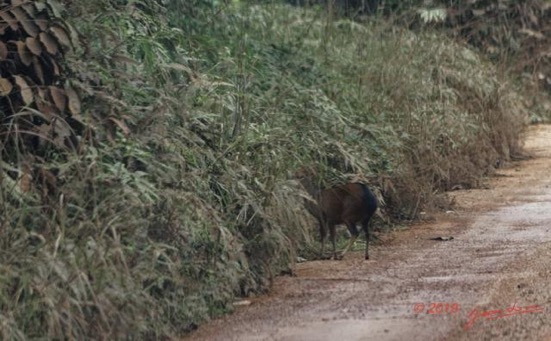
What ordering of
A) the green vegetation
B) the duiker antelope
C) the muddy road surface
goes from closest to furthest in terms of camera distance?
the green vegetation → the muddy road surface → the duiker antelope

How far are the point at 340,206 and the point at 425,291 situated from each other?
6.11 feet

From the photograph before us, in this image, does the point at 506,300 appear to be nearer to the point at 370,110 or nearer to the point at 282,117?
the point at 282,117

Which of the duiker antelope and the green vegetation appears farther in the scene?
the duiker antelope

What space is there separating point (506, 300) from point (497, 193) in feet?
20.2

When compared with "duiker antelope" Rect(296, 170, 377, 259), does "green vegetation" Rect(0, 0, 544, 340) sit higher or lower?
higher

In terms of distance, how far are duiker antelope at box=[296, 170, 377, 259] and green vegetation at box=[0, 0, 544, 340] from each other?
0.19 metres

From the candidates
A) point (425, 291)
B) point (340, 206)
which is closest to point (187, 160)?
point (340, 206)

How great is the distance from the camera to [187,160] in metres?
8.41

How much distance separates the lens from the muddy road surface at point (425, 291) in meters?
6.73

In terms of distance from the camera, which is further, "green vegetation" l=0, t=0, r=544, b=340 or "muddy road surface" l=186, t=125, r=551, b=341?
"muddy road surface" l=186, t=125, r=551, b=341

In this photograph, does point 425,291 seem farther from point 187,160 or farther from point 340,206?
point 340,206

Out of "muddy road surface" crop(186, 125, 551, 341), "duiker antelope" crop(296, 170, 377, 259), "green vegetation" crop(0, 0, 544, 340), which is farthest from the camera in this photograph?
"duiker antelope" crop(296, 170, 377, 259)

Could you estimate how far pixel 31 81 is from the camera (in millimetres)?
7734

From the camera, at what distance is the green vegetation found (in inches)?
252
